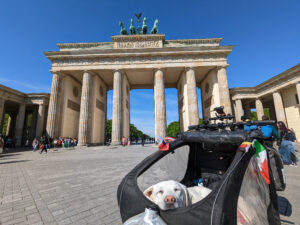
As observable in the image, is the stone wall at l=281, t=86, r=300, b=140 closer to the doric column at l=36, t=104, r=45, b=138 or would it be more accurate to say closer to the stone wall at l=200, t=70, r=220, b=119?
the stone wall at l=200, t=70, r=220, b=119

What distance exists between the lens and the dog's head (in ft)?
3.82

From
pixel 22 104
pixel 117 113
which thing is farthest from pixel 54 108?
pixel 22 104

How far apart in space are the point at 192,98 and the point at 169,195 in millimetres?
16940

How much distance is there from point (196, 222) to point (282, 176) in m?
1.73

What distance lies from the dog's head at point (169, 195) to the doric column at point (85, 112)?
16931 mm

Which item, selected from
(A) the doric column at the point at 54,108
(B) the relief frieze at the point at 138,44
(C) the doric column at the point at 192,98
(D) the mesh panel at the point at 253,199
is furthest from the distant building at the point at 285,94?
(A) the doric column at the point at 54,108

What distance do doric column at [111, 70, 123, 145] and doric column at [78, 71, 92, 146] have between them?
11.0ft

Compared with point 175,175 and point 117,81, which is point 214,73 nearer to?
point 117,81

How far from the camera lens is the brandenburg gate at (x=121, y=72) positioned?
16.8 m

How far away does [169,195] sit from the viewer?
4.02ft

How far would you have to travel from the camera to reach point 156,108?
17266 mm

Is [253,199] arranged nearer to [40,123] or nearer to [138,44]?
[138,44]

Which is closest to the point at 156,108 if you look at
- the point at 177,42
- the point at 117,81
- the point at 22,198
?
the point at 117,81

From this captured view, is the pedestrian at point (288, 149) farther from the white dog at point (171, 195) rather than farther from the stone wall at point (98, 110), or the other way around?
the stone wall at point (98, 110)
